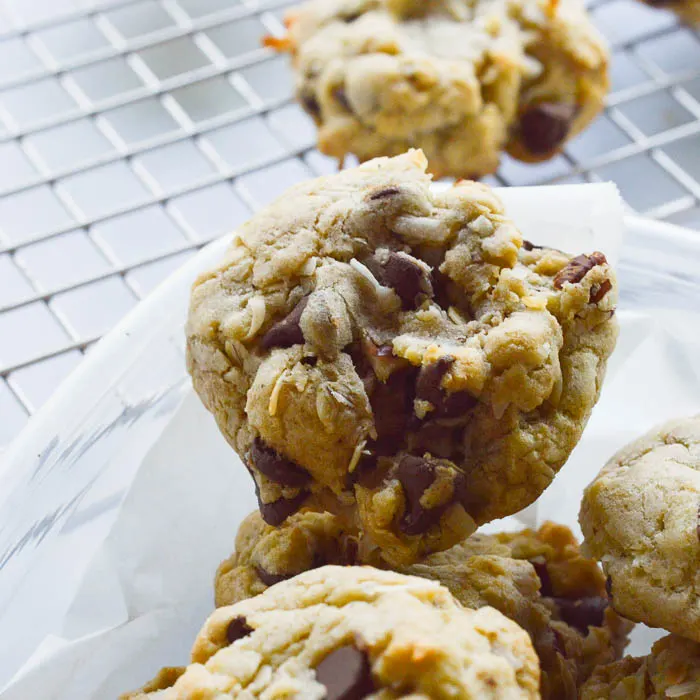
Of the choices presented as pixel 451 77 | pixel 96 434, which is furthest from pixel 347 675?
pixel 451 77

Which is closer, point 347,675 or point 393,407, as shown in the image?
point 347,675

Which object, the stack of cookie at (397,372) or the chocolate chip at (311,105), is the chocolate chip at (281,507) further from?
the chocolate chip at (311,105)

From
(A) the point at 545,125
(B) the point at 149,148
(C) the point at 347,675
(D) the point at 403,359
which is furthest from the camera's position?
(B) the point at 149,148

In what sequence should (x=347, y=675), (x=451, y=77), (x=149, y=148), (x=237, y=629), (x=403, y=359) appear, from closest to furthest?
(x=347, y=675) < (x=237, y=629) < (x=403, y=359) < (x=451, y=77) < (x=149, y=148)

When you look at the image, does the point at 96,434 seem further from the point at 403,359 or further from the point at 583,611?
the point at 583,611

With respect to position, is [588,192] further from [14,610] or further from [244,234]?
[14,610]

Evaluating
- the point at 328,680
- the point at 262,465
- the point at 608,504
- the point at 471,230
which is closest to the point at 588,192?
the point at 471,230

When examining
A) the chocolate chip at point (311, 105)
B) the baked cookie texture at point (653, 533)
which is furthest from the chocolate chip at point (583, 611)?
the chocolate chip at point (311, 105)

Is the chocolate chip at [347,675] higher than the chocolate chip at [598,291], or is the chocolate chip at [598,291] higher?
the chocolate chip at [598,291]
